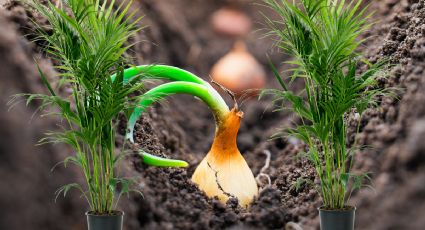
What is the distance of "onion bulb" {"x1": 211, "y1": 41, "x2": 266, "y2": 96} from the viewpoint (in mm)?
5574

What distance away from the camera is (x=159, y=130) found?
404 cm

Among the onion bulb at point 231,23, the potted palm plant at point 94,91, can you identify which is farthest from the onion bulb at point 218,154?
the onion bulb at point 231,23

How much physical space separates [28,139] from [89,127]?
345mm

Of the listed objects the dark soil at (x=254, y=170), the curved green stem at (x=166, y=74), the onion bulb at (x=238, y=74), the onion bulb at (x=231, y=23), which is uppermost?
the onion bulb at (x=231, y=23)

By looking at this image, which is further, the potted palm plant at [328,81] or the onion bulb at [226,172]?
the onion bulb at [226,172]

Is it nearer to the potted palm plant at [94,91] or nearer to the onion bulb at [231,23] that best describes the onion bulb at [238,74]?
the onion bulb at [231,23]

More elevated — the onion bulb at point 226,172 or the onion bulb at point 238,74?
the onion bulb at point 238,74

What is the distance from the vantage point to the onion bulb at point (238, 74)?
5574mm

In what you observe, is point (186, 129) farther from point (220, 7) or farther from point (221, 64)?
point (220, 7)

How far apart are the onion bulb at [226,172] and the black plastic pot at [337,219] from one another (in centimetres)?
45

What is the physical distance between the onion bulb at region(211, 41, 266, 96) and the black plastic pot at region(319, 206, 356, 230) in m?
2.50

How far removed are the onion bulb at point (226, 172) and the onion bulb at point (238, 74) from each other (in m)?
2.00

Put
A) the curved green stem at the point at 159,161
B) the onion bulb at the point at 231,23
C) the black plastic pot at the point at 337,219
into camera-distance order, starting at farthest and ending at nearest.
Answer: the onion bulb at the point at 231,23 < the curved green stem at the point at 159,161 < the black plastic pot at the point at 337,219

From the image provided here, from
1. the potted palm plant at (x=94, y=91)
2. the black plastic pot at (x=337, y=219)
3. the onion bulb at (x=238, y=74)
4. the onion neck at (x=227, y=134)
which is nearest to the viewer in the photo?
the potted palm plant at (x=94, y=91)
